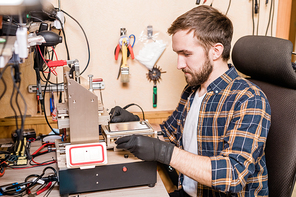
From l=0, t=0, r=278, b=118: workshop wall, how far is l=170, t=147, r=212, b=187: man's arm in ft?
2.42

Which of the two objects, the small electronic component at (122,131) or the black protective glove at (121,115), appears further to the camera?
the black protective glove at (121,115)

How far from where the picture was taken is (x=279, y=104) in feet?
3.58

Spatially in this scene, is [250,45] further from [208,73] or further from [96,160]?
[96,160]

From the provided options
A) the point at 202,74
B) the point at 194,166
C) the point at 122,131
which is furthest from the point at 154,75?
the point at 194,166

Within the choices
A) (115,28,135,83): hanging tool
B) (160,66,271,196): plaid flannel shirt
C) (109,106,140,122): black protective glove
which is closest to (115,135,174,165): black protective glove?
(160,66,271,196): plaid flannel shirt

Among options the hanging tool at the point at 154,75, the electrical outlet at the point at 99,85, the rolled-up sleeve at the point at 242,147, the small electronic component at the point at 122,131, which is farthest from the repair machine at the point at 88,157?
the hanging tool at the point at 154,75

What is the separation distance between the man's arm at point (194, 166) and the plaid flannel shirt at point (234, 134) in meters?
0.02

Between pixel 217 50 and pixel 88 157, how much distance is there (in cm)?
77

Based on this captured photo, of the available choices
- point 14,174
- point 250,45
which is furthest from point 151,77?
point 14,174

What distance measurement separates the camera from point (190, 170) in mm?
978

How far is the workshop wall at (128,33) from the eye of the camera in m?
1.53

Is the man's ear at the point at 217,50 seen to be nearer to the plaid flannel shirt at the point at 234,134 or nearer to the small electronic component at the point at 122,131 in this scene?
the plaid flannel shirt at the point at 234,134

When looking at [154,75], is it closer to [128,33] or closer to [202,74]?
[128,33]

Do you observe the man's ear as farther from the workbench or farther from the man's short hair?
the workbench
